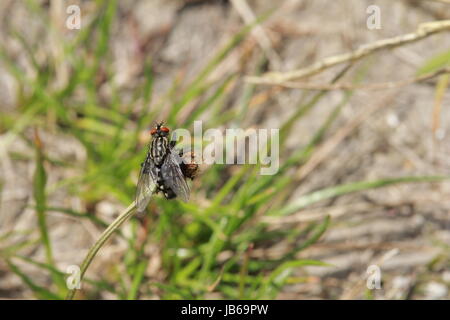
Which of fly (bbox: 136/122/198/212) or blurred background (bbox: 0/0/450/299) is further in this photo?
blurred background (bbox: 0/0/450/299)

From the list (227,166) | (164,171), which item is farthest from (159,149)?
(227,166)

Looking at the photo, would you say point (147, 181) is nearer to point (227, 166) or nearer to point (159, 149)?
point (159, 149)

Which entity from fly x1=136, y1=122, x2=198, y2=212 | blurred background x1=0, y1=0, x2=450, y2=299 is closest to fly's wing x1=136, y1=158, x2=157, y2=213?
fly x1=136, y1=122, x2=198, y2=212

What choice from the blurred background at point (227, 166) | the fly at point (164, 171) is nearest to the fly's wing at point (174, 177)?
the fly at point (164, 171)

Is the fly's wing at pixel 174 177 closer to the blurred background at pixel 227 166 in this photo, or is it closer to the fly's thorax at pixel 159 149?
the fly's thorax at pixel 159 149

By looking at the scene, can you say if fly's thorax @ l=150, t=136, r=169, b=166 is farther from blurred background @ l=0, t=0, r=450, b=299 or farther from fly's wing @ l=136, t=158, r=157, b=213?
blurred background @ l=0, t=0, r=450, b=299

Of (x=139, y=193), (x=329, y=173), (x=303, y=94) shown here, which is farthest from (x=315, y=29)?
(x=139, y=193)
